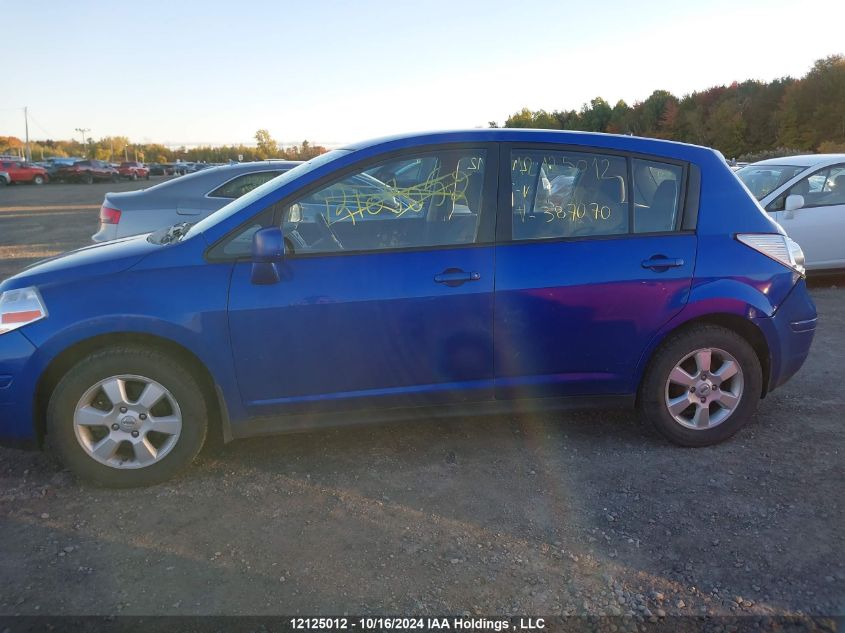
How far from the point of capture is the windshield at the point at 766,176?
7.92 m

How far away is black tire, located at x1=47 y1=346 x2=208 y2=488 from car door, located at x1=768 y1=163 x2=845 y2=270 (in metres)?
7.01

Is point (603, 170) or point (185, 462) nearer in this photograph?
point (185, 462)

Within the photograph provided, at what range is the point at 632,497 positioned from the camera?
3.29 meters

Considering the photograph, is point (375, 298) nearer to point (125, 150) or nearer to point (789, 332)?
point (789, 332)

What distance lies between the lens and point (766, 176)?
826 centimetres

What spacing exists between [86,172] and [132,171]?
750cm

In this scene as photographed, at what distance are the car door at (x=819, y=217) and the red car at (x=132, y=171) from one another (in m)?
52.6

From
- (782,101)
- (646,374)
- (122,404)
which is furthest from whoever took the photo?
A: (782,101)

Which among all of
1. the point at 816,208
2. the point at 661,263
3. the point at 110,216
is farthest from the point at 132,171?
the point at 661,263

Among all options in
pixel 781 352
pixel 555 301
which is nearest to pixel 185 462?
pixel 555 301

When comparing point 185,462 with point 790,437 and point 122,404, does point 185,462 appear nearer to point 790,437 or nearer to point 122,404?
point 122,404

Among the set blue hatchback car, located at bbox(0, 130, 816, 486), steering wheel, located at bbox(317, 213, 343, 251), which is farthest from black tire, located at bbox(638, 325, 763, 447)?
steering wheel, located at bbox(317, 213, 343, 251)

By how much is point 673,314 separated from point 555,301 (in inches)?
27.6

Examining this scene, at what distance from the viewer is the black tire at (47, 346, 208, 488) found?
3225 mm
